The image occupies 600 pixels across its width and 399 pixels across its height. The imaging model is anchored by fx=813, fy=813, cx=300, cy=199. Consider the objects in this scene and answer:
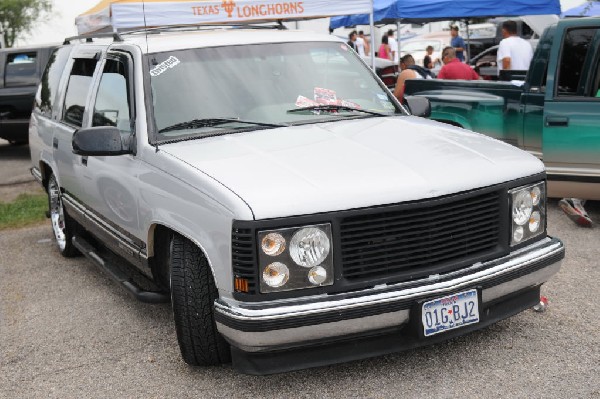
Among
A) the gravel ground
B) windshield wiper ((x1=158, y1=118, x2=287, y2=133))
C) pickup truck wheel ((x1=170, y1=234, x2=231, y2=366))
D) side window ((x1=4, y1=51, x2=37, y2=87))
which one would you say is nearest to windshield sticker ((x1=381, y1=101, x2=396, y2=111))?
windshield wiper ((x1=158, y1=118, x2=287, y2=133))

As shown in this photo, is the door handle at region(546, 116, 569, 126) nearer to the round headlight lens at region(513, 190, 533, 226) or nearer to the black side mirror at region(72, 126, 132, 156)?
the round headlight lens at region(513, 190, 533, 226)

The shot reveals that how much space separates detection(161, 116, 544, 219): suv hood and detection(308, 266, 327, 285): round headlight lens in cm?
27

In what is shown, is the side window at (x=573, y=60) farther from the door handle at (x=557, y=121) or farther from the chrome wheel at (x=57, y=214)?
the chrome wheel at (x=57, y=214)

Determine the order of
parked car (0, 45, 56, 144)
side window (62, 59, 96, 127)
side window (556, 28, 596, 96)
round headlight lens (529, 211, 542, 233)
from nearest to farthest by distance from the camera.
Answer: round headlight lens (529, 211, 542, 233), side window (62, 59, 96, 127), side window (556, 28, 596, 96), parked car (0, 45, 56, 144)

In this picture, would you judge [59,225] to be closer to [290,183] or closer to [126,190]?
[126,190]

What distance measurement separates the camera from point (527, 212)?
412cm

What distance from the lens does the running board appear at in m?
4.56

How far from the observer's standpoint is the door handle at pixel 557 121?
6656 millimetres

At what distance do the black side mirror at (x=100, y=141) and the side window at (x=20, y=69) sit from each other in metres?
9.88

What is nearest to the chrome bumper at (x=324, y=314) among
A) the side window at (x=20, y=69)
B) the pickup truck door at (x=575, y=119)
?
the pickup truck door at (x=575, y=119)

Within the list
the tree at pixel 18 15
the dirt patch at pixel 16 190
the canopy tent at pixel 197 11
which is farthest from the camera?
the tree at pixel 18 15

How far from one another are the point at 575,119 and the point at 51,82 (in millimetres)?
4350

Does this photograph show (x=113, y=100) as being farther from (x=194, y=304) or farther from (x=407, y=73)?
(x=407, y=73)

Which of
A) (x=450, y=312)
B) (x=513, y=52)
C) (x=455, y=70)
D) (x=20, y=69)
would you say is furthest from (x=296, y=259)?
(x=20, y=69)
